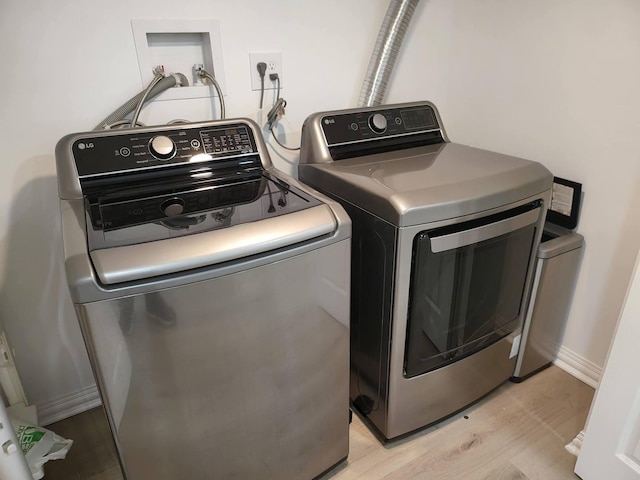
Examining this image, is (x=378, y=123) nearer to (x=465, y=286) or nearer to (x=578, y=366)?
(x=465, y=286)

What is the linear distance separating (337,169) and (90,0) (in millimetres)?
782

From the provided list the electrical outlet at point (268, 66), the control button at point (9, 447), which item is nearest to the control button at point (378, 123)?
the electrical outlet at point (268, 66)

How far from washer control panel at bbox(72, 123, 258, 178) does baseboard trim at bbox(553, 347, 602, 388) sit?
4.50ft

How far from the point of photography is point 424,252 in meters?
1.11

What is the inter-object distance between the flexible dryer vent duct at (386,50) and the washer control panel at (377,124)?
0.48 feet

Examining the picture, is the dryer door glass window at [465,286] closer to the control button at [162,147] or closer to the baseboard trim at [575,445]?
the baseboard trim at [575,445]

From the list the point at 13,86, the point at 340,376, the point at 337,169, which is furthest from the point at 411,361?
the point at 13,86

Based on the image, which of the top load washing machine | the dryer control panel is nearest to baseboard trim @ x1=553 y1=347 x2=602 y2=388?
the top load washing machine

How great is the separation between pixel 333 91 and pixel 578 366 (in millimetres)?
1344

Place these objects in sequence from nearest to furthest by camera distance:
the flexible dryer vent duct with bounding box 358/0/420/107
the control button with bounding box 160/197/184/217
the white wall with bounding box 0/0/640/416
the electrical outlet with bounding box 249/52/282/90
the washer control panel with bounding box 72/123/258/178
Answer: the control button with bounding box 160/197/184/217, the washer control panel with bounding box 72/123/258/178, the white wall with bounding box 0/0/640/416, the electrical outlet with bounding box 249/52/282/90, the flexible dryer vent duct with bounding box 358/0/420/107

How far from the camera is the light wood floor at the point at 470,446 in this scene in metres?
1.33

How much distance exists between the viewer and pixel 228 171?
1212 millimetres

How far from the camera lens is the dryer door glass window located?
3.74ft

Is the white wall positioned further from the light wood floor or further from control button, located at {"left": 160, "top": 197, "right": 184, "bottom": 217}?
Result: control button, located at {"left": 160, "top": 197, "right": 184, "bottom": 217}
